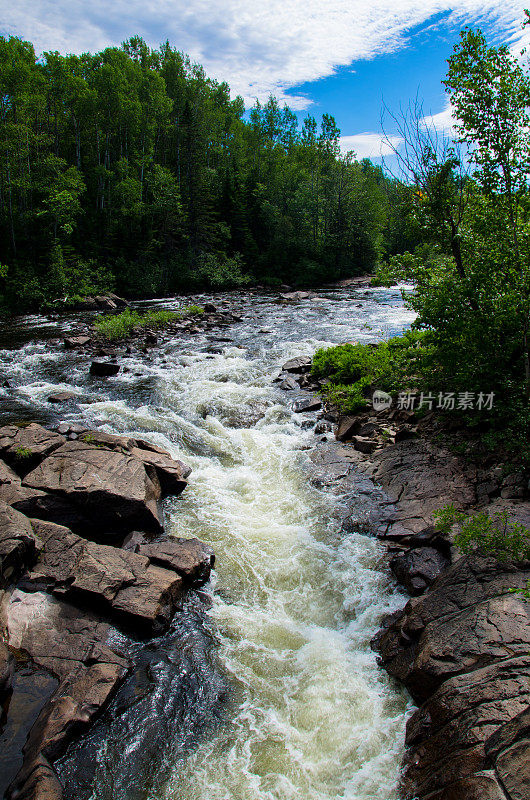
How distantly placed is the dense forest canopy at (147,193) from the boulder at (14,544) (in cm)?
2513

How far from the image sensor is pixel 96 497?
757 centimetres

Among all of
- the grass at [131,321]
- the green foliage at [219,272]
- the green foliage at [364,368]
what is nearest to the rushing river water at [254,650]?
the green foliage at [364,368]

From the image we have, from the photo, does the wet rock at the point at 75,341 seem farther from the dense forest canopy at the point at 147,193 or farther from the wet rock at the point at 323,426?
the wet rock at the point at 323,426

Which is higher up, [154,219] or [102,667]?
[154,219]

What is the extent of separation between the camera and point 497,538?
5.39 m

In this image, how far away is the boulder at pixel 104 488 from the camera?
299 inches

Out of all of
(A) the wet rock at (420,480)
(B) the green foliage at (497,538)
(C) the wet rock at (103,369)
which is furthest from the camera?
(C) the wet rock at (103,369)

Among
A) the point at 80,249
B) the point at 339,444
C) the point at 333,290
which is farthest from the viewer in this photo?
the point at 333,290

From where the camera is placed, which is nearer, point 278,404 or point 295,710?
point 295,710

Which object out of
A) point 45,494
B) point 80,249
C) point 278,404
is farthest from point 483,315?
point 80,249

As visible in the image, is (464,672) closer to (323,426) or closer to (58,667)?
(58,667)

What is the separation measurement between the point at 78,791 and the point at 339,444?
8211 mm

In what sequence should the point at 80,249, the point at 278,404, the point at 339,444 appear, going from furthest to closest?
the point at 80,249 < the point at 278,404 < the point at 339,444

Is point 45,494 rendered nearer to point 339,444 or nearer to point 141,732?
point 141,732
